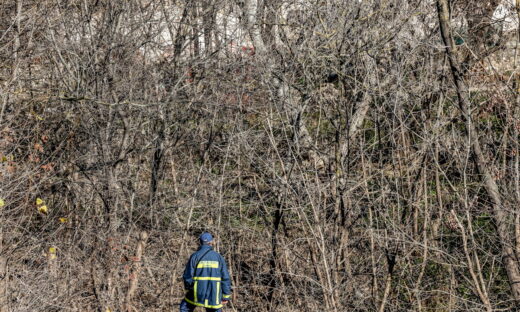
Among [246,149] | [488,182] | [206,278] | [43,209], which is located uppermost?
[246,149]

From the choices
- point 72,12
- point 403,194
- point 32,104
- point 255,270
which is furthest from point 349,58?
point 32,104

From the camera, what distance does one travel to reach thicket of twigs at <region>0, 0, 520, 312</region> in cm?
871

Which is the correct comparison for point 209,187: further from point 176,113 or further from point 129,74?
point 129,74

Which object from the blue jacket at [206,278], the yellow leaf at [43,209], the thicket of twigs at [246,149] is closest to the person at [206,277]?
the blue jacket at [206,278]

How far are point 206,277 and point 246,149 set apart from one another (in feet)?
7.79

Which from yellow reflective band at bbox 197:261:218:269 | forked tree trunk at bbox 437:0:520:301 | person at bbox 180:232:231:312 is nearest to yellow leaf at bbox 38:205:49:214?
person at bbox 180:232:231:312

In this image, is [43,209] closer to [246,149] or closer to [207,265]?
[246,149]

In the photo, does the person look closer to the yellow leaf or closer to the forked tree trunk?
the forked tree trunk

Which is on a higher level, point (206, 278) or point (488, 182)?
point (488, 182)

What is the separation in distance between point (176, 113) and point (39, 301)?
3.70m

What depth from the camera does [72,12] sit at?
10.0 meters

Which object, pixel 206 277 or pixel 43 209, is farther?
pixel 43 209

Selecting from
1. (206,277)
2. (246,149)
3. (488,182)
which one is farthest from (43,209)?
(488,182)

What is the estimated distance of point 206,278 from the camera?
24.8ft
